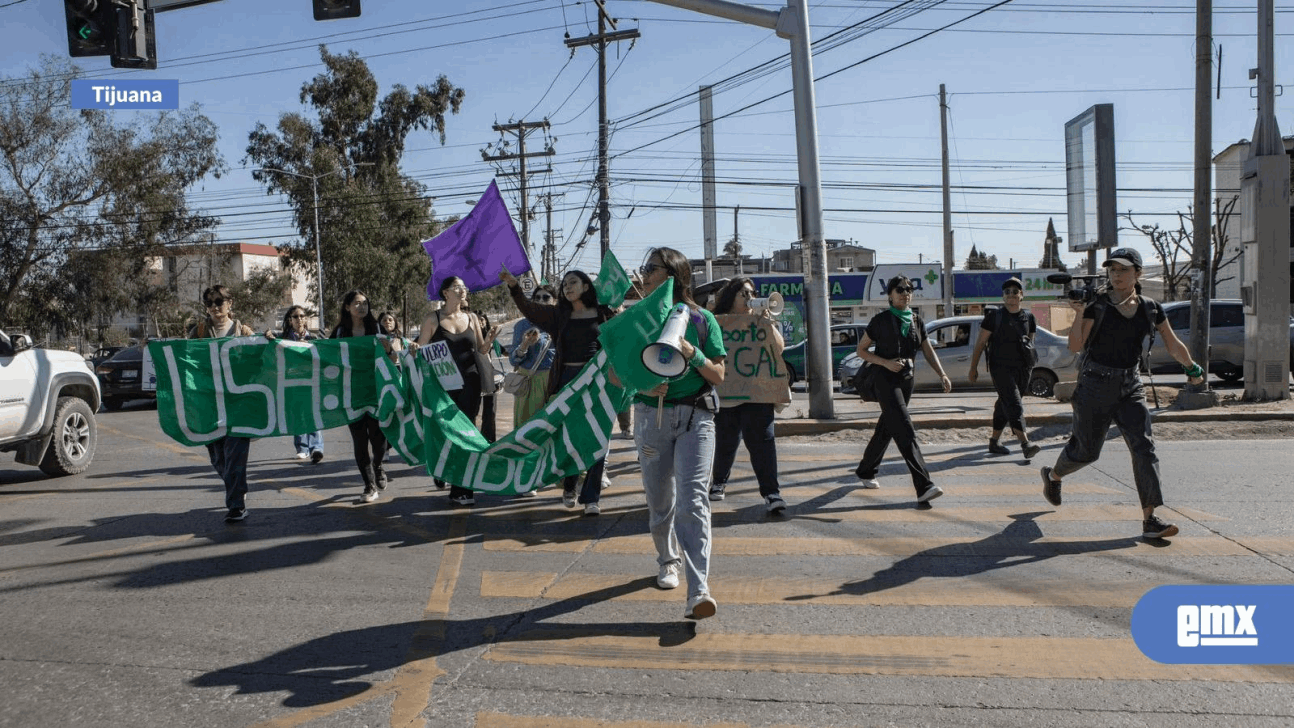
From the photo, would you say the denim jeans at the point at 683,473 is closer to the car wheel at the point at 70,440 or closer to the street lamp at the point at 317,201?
the car wheel at the point at 70,440

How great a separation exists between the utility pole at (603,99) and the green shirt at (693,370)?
24824 mm

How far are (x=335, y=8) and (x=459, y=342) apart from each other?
4951 mm

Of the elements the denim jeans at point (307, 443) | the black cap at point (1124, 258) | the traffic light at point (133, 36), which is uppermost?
the traffic light at point (133, 36)

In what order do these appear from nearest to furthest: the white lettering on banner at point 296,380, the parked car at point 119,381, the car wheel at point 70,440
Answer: the white lettering on banner at point 296,380 → the car wheel at point 70,440 → the parked car at point 119,381

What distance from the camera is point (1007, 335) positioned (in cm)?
1017

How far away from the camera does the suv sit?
9.98 metres

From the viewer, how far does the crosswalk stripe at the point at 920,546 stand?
6379 millimetres

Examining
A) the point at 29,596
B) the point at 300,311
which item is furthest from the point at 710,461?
the point at 300,311

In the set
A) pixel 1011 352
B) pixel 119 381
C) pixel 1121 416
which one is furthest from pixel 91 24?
pixel 119 381

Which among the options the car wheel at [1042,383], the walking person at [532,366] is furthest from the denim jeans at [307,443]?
the car wheel at [1042,383]

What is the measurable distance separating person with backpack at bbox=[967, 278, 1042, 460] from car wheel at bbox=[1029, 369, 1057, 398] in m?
8.65

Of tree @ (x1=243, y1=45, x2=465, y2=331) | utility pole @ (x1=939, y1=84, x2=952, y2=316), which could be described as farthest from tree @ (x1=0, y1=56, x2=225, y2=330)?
utility pole @ (x1=939, y1=84, x2=952, y2=316)

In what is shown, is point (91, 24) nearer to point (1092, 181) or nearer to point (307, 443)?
point (307, 443)

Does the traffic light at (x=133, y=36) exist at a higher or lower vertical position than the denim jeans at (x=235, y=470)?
higher
